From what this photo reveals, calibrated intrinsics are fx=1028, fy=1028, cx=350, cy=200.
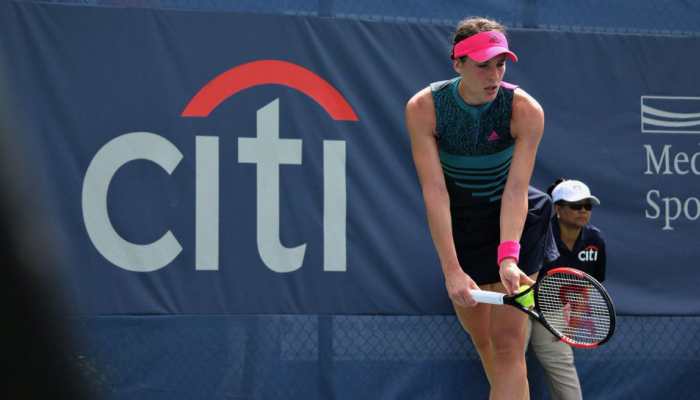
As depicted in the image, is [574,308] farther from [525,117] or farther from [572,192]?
[572,192]

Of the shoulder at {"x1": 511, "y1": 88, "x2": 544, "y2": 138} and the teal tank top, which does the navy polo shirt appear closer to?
the teal tank top

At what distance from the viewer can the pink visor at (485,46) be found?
3629 millimetres

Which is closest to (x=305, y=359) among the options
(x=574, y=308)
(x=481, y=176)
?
(x=481, y=176)

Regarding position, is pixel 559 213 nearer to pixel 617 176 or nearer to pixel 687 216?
pixel 617 176

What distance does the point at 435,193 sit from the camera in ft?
12.1

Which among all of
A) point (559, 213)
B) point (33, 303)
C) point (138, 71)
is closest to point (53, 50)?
point (138, 71)

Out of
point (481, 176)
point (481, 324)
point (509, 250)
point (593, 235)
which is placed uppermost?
point (481, 176)

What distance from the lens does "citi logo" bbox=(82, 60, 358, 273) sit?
511 cm

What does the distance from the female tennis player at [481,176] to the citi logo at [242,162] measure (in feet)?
4.65

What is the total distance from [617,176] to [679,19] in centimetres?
102

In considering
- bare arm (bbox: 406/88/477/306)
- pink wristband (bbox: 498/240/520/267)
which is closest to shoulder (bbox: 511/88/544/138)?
bare arm (bbox: 406/88/477/306)

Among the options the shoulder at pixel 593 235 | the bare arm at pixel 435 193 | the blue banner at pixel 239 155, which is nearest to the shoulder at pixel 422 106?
the bare arm at pixel 435 193

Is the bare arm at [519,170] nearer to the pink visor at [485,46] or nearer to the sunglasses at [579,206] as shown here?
the pink visor at [485,46]

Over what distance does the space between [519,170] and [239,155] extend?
77.6 inches
